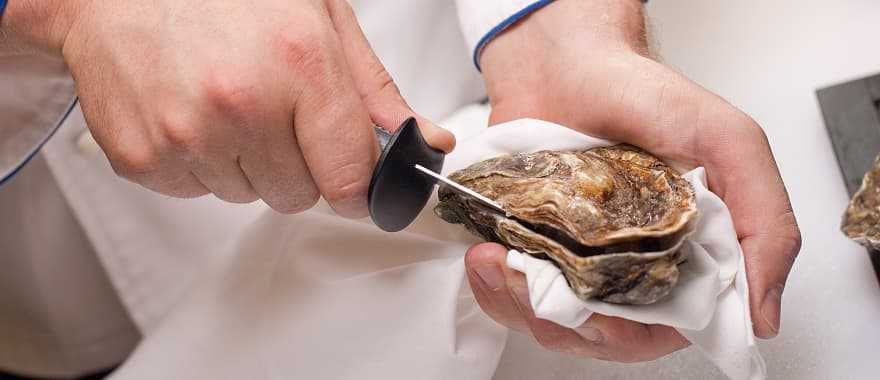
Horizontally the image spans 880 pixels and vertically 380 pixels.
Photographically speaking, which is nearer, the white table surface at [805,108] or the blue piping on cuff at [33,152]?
the white table surface at [805,108]

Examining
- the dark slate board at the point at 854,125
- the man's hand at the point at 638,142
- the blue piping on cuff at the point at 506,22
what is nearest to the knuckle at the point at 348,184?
the man's hand at the point at 638,142

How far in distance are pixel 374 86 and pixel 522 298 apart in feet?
0.76

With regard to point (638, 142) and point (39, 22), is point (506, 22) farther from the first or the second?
point (39, 22)

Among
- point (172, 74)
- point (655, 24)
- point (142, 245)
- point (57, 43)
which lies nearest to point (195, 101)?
point (172, 74)

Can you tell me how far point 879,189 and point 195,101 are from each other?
0.65 metres

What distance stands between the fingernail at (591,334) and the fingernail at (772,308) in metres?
0.15

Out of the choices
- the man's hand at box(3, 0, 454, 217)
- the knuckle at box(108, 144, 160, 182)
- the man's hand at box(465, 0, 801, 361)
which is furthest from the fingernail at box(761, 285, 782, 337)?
the knuckle at box(108, 144, 160, 182)

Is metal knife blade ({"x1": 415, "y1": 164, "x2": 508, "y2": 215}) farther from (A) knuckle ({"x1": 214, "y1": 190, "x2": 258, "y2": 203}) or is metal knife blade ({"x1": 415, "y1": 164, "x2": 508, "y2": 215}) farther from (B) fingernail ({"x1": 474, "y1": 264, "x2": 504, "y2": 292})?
(A) knuckle ({"x1": 214, "y1": 190, "x2": 258, "y2": 203})

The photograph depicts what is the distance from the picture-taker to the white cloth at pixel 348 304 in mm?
760

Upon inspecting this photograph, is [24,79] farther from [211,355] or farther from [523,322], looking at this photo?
[523,322]

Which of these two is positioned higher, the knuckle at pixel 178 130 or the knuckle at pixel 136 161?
the knuckle at pixel 178 130

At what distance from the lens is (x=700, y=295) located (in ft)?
2.06

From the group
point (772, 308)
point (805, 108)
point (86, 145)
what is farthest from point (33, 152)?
point (805, 108)

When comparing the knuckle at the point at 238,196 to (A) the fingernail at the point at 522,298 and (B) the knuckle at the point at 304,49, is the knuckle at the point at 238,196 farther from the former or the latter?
(A) the fingernail at the point at 522,298
